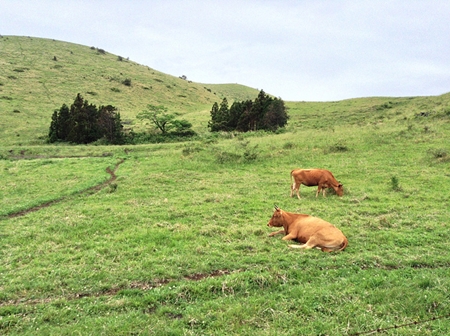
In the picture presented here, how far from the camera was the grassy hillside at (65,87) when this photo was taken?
5306 cm

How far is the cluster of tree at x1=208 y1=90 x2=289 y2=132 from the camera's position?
1811 inches

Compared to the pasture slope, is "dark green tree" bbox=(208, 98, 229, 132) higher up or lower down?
higher up

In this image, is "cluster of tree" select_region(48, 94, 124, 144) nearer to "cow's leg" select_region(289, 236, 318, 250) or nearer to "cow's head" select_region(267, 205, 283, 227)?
"cow's head" select_region(267, 205, 283, 227)

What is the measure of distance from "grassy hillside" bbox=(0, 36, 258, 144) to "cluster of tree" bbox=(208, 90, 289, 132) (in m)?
5.43

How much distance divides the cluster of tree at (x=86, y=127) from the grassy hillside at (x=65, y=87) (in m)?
3.28

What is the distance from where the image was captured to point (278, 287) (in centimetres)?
661

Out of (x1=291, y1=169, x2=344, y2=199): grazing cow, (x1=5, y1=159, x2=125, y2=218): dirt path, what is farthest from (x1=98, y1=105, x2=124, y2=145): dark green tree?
(x1=291, y1=169, x2=344, y2=199): grazing cow

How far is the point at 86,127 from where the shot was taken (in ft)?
138

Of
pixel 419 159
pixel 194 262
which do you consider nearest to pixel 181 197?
pixel 194 262

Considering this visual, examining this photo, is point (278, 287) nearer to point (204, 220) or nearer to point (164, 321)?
point (164, 321)

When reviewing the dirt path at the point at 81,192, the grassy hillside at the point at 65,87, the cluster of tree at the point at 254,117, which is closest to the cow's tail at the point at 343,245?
the dirt path at the point at 81,192

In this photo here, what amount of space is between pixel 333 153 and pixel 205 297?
807 inches

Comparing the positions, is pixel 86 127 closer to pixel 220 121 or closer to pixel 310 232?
pixel 220 121

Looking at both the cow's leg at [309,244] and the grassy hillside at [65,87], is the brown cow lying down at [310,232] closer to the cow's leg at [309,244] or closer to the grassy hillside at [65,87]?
the cow's leg at [309,244]
